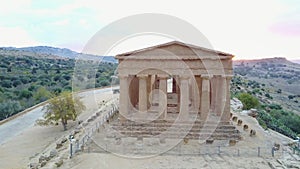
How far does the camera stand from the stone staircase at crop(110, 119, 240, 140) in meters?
20.2

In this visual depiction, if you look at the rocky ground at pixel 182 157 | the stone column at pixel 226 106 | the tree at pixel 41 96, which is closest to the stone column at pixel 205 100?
the stone column at pixel 226 106

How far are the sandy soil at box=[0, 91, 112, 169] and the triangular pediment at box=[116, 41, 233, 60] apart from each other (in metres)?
8.26

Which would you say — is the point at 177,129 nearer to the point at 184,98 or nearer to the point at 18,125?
the point at 184,98

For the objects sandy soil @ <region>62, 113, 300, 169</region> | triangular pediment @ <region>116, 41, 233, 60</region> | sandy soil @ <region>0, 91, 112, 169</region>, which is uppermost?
triangular pediment @ <region>116, 41, 233, 60</region>

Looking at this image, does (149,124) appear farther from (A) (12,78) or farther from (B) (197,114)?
(A) (12,78)

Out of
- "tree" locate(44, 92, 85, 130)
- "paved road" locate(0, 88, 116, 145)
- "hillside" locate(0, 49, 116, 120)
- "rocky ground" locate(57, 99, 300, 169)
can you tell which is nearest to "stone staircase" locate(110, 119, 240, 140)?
"rocky ground" locate(57, 99, 300, 169)

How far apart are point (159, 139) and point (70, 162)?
5.48 meters

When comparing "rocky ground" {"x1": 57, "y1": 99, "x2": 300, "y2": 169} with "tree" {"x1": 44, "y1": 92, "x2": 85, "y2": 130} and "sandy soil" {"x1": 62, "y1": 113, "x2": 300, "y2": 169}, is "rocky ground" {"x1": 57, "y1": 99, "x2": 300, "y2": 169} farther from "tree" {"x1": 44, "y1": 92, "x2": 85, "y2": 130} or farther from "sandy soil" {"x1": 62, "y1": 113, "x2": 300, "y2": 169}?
"tree" {"x1": 44, "y1": 92, "x2": 85, "y2": 130}

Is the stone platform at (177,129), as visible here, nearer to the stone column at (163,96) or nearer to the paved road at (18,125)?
the stone column at (163,96)

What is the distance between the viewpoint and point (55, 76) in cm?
5734

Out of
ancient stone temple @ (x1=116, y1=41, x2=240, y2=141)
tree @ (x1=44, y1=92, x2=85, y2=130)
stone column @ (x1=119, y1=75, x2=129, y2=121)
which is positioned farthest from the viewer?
tree @ (x1=44, y1=92, x2=85, y2=130)

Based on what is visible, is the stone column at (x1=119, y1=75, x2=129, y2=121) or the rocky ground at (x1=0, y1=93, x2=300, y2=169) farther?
→ the stone column at (x1=119, y1=75, x2=129, y2=121)

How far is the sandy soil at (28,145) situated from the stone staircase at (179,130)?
557cm

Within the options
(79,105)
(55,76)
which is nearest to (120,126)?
(79,105)
